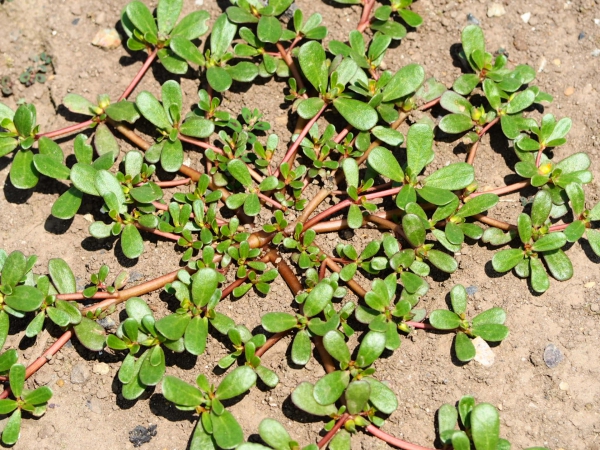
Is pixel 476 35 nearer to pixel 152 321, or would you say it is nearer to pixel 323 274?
pixel 323 274

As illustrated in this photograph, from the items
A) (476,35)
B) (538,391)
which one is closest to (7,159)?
(476,35)

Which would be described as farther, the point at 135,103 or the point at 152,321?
the point at 135,103

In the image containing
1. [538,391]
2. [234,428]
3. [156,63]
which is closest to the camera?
[234,428]

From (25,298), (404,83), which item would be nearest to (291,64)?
(404,83)

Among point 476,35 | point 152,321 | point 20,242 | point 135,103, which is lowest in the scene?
point 20,242

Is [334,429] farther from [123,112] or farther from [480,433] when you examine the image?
[123,112]

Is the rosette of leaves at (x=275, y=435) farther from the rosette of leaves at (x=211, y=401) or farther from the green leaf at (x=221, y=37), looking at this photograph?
the green leaf at (x=221, y=37)

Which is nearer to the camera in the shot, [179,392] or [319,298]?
[179,392]
